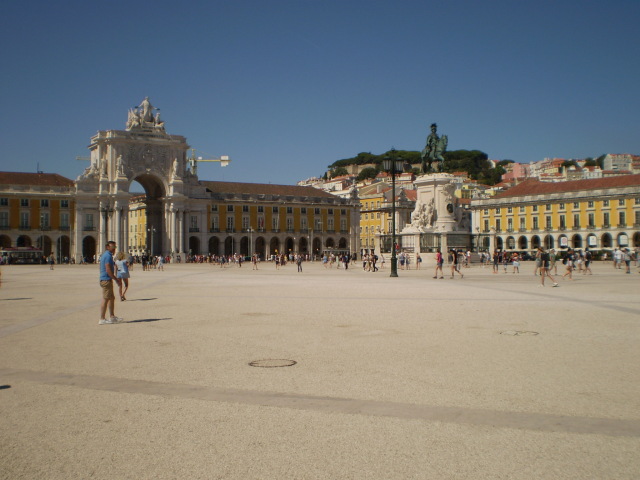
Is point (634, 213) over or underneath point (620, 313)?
over

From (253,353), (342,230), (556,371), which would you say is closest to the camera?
(556,371)

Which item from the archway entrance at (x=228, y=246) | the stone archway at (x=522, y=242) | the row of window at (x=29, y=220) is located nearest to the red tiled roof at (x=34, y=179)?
the row of window at (x=29, y=220)

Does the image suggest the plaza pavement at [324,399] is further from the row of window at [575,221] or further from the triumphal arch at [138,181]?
the row of window at [575,221]

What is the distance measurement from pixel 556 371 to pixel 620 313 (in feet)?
22.8

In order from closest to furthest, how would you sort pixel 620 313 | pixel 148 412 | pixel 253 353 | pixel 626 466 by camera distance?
pixel 626 466 < pixel 148 412 < pixel 253 353 < pixel 620 313

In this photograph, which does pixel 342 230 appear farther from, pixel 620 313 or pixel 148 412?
pixel 148 412

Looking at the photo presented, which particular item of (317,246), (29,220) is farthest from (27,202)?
(317,246)

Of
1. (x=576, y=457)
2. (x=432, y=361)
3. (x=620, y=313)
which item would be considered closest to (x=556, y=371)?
(x=432, y=361)

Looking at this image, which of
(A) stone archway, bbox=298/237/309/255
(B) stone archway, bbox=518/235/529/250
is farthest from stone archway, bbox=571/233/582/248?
(A) stone archway, bbox=298/237/309/255

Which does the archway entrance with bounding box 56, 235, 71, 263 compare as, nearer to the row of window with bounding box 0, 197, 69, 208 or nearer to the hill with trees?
the row of window with bounding box 0, 197, 69, 208

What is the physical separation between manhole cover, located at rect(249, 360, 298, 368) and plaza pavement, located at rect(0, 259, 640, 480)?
0.74 ft

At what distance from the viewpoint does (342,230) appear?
10838cm

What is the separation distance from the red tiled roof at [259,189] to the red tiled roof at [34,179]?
65.9 feet

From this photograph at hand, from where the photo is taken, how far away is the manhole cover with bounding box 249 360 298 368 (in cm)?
827
